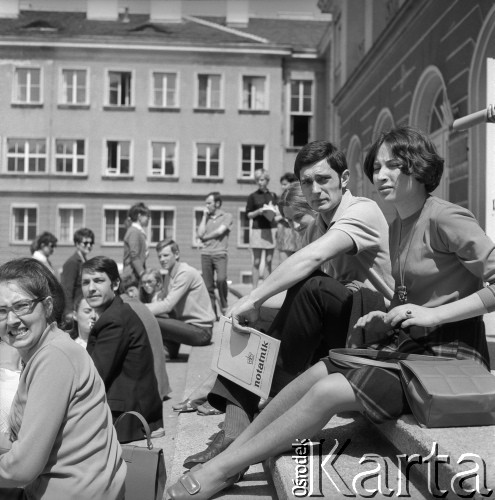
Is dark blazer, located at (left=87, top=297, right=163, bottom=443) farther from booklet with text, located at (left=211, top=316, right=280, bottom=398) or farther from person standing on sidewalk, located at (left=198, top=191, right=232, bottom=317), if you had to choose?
person standing on sidewalk, located at (left=198, top=191, right=232, bottom=317)

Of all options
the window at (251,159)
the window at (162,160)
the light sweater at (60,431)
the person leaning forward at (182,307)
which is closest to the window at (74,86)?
the window at (162,160)

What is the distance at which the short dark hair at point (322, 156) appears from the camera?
3.62 m

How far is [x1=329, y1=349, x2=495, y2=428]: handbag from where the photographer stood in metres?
2.53

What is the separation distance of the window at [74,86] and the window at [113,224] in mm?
4906

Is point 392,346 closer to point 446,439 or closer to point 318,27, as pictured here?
point 446,439

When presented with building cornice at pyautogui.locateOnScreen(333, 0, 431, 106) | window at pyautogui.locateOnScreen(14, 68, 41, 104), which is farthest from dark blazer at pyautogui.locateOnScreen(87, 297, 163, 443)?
window at pyautogui.locateOnScreen(14, 68, 41, 104)

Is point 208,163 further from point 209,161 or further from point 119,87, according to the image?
point 119,87

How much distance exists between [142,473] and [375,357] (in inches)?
37.8

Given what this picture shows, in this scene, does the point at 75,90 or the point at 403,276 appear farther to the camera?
the point at 75,90

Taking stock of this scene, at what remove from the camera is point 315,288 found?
3.27 meters

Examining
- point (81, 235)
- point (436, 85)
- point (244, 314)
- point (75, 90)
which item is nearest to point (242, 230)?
point (75, 90)

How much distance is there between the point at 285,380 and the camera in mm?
3330

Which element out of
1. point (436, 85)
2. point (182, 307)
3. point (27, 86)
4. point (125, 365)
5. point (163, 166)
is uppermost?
point (27, 86)

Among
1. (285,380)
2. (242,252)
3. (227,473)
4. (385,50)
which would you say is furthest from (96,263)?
(242,252)
